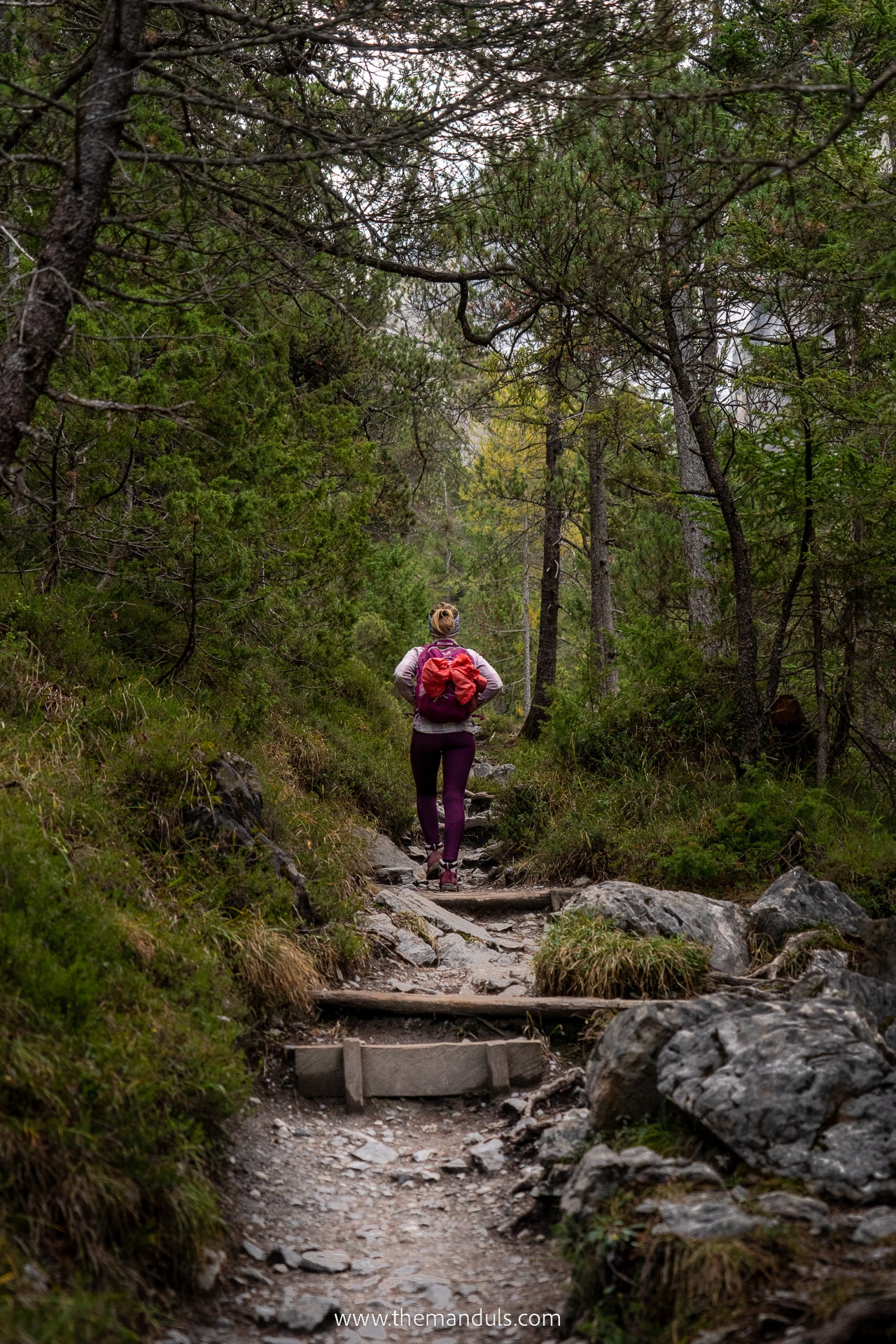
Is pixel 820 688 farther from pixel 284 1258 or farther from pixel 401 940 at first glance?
pixel 284 1258

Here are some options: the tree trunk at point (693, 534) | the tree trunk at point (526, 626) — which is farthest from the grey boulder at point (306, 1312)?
the tree trunk at point (526, 626)

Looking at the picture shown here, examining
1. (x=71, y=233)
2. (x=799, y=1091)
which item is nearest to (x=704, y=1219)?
(x=799, y=1091)

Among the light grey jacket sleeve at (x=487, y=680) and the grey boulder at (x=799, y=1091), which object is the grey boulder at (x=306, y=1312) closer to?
the grey boulder at (x=799, y=1091)

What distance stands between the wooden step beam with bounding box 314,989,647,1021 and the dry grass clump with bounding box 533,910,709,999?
0.44 ft

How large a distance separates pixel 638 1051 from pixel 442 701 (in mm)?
4900

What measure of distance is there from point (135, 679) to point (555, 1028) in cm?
375

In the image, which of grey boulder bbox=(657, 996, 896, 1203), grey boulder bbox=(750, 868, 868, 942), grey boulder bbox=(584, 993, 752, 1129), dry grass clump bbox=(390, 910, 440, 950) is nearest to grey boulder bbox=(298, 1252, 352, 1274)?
grey boulder bbox=(584, 993, 752, 1129)

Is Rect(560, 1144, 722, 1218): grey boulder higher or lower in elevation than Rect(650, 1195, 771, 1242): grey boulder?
lower

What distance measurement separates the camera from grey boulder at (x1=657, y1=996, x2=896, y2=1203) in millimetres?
3439

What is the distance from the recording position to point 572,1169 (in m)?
4.20

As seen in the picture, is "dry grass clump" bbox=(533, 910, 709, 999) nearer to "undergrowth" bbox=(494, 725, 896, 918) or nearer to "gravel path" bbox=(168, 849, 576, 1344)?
"gravel path" bbox=(168, 849, 576, 1344)

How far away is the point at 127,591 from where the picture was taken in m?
7.68

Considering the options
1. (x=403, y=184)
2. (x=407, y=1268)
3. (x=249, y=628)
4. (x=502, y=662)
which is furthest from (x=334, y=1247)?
(x=502, y=662)

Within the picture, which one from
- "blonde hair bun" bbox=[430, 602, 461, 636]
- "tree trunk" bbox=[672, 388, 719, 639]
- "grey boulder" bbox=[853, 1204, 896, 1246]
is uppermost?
"tree trunk" bbox=[672, 388, 719, 639]
